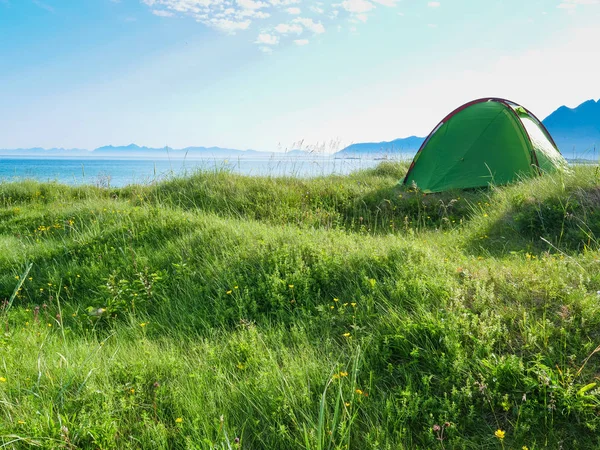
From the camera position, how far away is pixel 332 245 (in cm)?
495

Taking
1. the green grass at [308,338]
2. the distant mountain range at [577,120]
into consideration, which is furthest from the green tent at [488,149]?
the distant mountain range at [577,120]

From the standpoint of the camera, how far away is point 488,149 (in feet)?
29.0

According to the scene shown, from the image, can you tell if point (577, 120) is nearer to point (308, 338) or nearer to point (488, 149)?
point (488, 149)

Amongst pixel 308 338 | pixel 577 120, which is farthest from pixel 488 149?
pixel 577 120

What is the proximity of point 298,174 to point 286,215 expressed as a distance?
11.4ft

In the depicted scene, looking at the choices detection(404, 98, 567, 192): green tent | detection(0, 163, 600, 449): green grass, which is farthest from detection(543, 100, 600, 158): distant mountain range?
detection(0, 163, 600, 449): green grass

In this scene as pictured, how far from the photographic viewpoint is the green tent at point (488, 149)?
8609 millimetres

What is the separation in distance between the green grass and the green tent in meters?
2.38

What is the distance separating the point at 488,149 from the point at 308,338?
761 centimetres

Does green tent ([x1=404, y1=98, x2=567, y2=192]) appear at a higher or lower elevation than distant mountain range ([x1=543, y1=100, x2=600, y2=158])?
lower

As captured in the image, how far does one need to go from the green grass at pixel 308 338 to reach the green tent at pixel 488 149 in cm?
238

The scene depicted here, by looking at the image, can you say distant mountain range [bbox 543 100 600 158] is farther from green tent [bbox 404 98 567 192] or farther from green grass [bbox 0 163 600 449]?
green grass [bbox 0 163 600 449]

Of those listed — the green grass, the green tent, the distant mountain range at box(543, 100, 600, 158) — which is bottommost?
the green grass

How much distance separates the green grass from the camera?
7.54 ft
